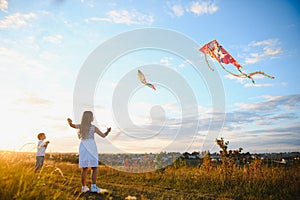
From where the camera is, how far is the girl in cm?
695

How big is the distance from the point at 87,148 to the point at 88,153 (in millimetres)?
127

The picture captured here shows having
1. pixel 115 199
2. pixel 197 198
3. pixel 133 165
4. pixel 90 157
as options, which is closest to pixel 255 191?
pixel 197 198

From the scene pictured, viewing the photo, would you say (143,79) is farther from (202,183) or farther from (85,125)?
(85,125)

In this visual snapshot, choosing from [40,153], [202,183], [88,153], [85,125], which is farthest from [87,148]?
[202,183]

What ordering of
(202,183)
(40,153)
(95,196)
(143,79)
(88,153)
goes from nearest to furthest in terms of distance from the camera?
(95,196), (88,153), (202,183), (40,153), (143,79)

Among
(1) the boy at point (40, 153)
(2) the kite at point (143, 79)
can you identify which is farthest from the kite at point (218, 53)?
(1) the boy at point (40, 153)

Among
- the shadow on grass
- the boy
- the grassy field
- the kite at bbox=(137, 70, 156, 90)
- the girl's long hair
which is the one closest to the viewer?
the shadow on grass

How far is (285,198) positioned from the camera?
7500 millimetres

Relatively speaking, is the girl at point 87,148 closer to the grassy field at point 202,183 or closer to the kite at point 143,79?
the grassy field at point 202,183

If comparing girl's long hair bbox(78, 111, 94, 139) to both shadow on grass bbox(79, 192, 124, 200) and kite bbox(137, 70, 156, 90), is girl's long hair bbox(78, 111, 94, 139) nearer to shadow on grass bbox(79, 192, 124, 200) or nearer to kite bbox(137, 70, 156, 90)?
shadow on grass bbox(79, 192, 124, 200)

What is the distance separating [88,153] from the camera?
698 cm

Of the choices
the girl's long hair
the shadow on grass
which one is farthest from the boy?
the shadow on grass

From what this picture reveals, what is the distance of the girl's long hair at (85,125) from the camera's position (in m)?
7.12

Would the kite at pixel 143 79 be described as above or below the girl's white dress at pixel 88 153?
above
